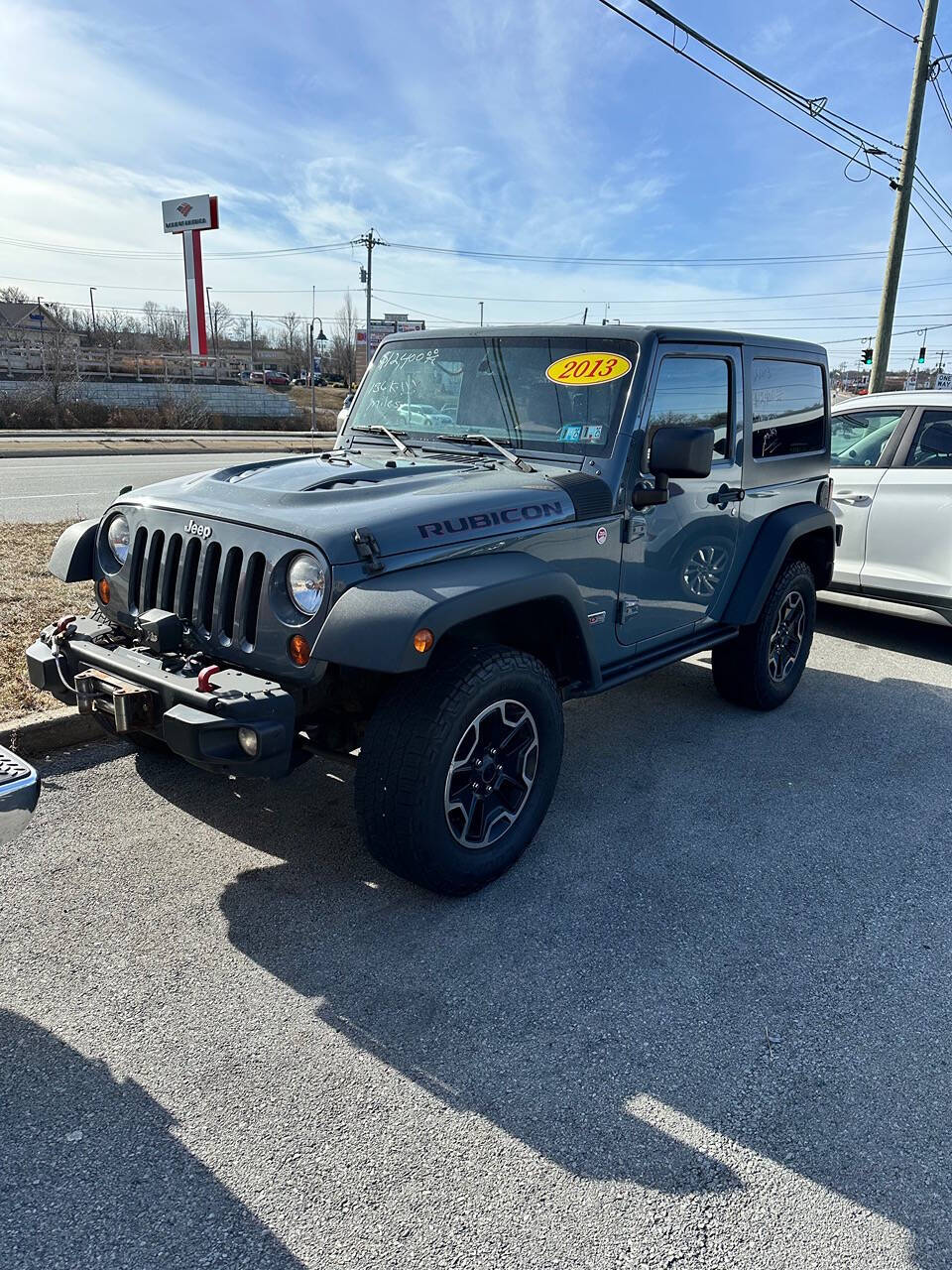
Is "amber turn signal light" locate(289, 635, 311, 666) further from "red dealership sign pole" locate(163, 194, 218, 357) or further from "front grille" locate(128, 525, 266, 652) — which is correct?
"red dealership sign pole" locate(163, 194, 218, 357)

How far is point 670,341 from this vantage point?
13.3ft

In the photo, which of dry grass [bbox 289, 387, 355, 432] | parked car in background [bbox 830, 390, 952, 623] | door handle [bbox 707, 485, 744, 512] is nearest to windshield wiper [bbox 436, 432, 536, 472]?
door handle [bbox 707, 485, 744, 512]

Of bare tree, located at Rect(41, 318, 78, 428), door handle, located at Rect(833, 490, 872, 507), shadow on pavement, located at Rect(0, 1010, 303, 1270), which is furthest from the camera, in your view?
bare tree, located at Rect(41, 318, 78, 428)

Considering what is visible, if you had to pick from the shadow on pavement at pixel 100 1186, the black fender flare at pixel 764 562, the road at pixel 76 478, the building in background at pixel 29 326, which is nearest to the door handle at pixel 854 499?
the black fender flare at pixel 764 562

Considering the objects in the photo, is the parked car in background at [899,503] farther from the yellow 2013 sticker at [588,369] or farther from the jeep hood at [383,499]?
the jeep hood at [383,499]

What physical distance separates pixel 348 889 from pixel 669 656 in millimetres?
1952

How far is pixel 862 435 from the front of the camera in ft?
24.2

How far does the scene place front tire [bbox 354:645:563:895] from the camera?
2.94 meters

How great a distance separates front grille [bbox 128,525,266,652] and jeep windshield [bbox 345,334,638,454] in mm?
1421

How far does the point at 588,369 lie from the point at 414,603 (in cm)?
169

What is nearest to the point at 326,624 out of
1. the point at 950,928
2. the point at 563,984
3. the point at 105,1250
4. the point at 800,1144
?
the point at 563,984

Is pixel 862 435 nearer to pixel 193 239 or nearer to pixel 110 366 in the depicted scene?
pixel 110 366

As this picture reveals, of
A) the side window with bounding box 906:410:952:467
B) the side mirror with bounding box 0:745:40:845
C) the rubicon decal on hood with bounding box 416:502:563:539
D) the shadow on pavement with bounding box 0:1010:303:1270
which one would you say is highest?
the side window with bounding box 906:410:952:467

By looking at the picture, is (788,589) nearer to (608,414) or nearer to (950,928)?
(608,414)
